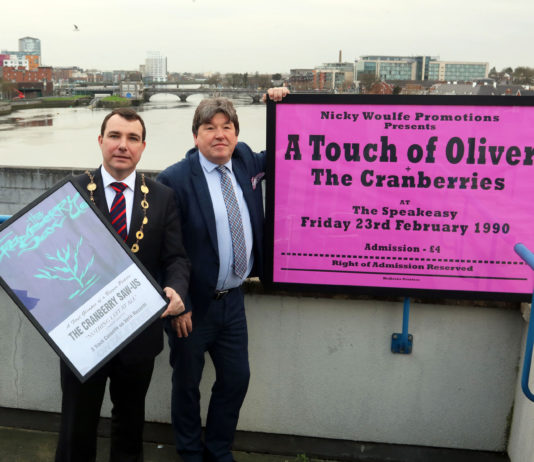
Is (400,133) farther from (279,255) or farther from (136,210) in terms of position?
(136,210)

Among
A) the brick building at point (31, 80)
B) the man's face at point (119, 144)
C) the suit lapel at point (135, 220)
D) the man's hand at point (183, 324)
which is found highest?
the brick building at point (31, 80)

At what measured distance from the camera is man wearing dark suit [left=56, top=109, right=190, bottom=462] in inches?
87.3

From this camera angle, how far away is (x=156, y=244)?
2.30m

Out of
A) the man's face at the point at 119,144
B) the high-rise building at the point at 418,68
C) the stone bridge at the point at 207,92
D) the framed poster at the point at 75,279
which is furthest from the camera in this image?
the high-rise building at the point at 418,68

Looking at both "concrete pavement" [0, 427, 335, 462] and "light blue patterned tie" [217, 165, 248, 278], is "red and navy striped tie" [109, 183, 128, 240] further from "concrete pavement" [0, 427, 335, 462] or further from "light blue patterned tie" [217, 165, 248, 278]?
"concrete pavement" [0, 427, 335, 462]

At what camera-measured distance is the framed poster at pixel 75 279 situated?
2094 millimetres

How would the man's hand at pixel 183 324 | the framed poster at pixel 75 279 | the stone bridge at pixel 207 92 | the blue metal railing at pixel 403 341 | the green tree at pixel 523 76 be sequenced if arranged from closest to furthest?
the framed poster at pixel 75 279
the man's hand at pixel 183 324
the blue metal railing at pixel 403 341
the stone bridge at pixel 207 92
the green tree at pixel 523 76

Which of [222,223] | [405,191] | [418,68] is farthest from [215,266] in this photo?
[418,68]

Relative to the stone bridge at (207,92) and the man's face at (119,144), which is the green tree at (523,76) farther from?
the man's face at (119,144)

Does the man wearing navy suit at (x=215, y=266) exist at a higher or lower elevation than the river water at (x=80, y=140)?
higher

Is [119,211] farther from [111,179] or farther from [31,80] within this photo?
[31,80]

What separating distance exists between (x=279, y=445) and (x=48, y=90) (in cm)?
12803

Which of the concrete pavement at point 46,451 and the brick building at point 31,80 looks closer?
the concrete pavement at point 46,451

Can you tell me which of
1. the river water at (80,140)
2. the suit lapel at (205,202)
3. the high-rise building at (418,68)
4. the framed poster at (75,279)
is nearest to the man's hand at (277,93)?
the suit lapel at (205,202)
